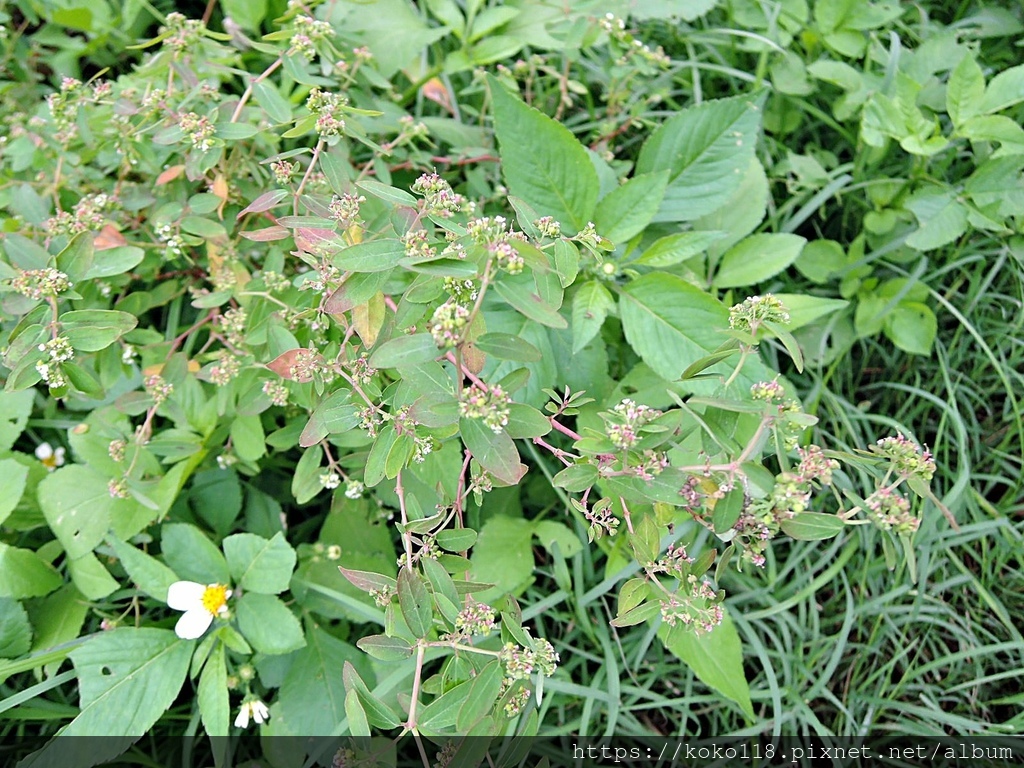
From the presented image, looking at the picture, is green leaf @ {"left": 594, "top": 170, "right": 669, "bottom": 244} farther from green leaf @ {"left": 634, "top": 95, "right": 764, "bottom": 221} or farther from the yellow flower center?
the yellow flower center

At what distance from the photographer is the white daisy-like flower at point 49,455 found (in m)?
1.82

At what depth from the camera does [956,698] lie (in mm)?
1837

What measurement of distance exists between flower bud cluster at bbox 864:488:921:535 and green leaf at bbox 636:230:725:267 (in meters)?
0.79

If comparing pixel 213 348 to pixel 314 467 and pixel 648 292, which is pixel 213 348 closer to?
pixel 314 467

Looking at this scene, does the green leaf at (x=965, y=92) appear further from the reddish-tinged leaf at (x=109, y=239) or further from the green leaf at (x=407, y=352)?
the reddish-tinged leaf at (x=109, y=239)

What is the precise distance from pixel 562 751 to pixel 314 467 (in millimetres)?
961

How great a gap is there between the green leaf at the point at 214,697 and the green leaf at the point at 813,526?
1183 millimetres

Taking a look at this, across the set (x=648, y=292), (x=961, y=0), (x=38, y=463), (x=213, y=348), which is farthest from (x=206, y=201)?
(x=961, y=0)

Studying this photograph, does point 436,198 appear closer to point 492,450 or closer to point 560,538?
point 492,450

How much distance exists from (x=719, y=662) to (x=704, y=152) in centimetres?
122

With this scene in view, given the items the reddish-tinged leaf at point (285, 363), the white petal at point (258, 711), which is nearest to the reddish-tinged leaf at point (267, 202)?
the reddish-tinged leaf at point (285, 363)

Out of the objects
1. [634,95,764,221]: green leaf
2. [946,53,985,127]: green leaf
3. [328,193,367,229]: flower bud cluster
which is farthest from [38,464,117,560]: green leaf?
[946,53,985,127]: green leaf

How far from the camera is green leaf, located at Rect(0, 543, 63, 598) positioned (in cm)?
159

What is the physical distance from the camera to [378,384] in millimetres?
1316
